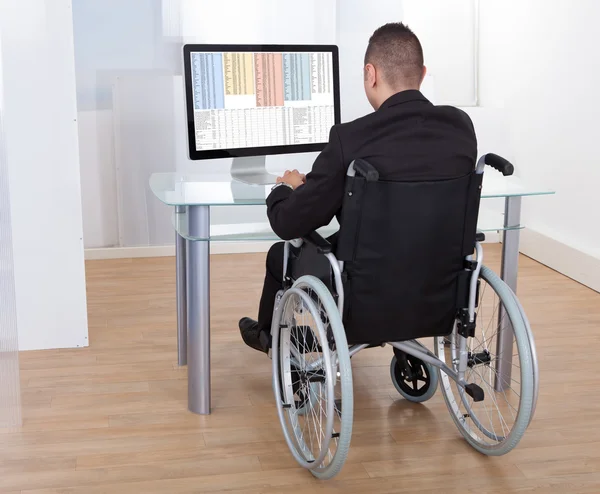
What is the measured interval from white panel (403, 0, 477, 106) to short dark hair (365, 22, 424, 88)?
3098mm

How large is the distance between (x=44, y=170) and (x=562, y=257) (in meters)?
2.65

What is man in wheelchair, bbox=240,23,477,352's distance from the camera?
2.11m

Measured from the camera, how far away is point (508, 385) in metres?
2.96

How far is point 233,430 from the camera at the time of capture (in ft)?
8.67

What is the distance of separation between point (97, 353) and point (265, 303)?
2.90 feet

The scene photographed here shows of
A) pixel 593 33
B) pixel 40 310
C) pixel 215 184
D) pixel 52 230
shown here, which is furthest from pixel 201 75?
pixel 593 33

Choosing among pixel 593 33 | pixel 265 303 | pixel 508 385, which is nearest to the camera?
pixel 265 303

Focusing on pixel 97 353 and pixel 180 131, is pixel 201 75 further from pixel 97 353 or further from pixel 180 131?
pixel 180 131

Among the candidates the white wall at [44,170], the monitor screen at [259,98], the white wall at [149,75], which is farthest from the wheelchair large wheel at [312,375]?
the white wall at [149,75]

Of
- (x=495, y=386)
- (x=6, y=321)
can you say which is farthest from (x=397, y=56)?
(x=6, y=321)

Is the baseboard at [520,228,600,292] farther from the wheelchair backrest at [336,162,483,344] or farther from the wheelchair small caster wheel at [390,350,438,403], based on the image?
the wheelchair backrest at [336,162,483,344]

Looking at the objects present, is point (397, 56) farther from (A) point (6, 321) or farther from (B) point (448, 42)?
(B) point (448, 42)

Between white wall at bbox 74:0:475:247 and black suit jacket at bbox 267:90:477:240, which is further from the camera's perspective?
white wall at bbox 74:0:475:247

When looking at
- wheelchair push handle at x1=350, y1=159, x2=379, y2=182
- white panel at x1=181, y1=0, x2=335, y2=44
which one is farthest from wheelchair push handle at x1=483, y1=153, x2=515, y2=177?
white panel at x1=181, y1=0, x2=335, y2=44
